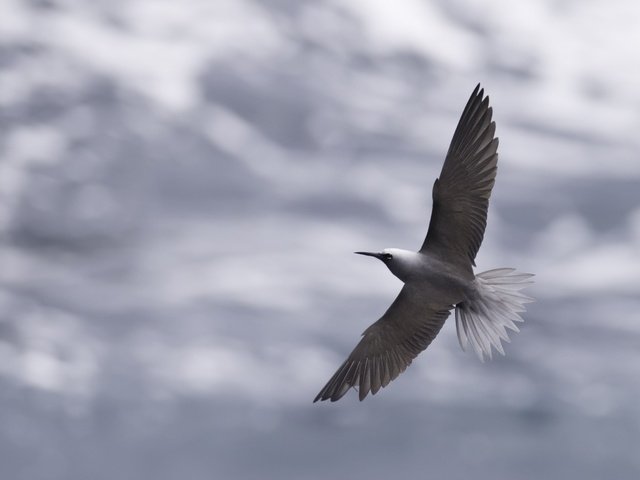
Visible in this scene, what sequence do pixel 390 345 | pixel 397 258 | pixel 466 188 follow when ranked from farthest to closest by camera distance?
pixel 390 345, pixel 466 188, pixel 397 258

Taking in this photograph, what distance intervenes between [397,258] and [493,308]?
3.39 ft

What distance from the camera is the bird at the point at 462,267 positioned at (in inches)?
318

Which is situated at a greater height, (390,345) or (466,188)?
(466,188)

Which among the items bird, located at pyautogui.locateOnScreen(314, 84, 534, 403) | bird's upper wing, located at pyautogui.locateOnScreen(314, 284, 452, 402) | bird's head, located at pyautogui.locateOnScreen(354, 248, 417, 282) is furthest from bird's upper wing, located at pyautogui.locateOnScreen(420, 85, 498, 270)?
bird's upper wing, located at pyautogui.locateOnScreen(314, 284, 452, 402)

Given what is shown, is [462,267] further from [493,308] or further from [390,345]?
Answer: [390,345]

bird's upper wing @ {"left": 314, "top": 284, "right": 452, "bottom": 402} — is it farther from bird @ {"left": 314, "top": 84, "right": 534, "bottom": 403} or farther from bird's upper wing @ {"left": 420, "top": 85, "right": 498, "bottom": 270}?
bird's upper wing @ {"left": 420, "top": 85, "right": 498, "bottom": 270}

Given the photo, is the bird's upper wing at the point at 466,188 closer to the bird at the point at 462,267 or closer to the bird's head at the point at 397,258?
the bird at the point at 462,267

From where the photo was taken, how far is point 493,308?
811 centimetres

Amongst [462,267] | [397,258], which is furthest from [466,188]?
→ [397,258]

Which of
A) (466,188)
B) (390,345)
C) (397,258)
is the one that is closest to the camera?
(397,258)

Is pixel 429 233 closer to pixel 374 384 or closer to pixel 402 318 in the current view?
pixel 402 318

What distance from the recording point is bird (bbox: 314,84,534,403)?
318 inches

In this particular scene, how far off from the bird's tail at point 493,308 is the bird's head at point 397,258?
693mm

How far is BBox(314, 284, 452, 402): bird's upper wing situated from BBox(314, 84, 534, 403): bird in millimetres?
12
